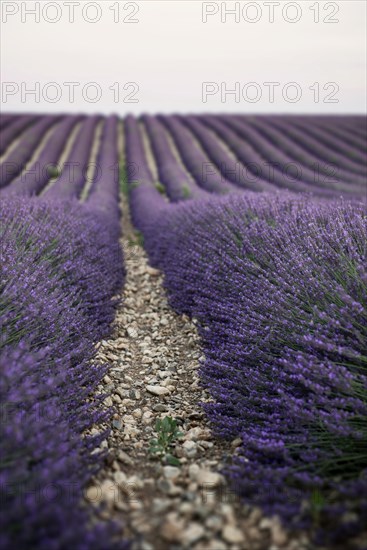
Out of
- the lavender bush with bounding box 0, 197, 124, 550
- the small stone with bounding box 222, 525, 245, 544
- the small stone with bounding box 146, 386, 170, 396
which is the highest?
the lavender bush with bounding box 0, 197, 124, 550

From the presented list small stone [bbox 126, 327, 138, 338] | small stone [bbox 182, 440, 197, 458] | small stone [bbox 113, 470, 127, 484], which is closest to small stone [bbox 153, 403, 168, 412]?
small stone [bbox 182, 440, 197, 458]

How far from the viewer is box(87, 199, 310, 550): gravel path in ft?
4.87

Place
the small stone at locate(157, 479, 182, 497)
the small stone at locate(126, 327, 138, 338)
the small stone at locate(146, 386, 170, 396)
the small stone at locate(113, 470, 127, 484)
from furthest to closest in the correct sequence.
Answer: the small stone at locate(126, 327, 138, 338) → the small stone at locate(146, 386, 170, 396) → the small stone at locate(113, 470, 127, 484) → the small stone at locate(157, 479, 182, 497)

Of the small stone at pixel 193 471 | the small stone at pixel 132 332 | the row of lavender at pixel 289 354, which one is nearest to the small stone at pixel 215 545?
the row of lavender at pixel 289 354

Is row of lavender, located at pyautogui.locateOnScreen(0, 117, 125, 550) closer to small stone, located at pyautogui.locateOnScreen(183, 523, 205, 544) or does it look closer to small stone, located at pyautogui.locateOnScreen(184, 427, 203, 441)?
small stone, located at pyautogui.locateOnScreen(183, 523, 205, 544)

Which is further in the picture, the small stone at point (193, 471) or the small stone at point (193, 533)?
the small stone at point (193, 471)

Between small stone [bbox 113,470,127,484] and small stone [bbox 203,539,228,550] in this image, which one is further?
small stone [bbox 113,470,127,484]

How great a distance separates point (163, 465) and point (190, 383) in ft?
2.96

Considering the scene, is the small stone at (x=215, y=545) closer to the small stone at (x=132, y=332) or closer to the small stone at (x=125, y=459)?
the small stone at (x=125, y=459)

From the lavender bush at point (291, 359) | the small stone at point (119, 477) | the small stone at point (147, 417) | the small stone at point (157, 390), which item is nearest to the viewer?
the lavender bush at point (291, 359)

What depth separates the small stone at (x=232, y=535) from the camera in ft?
4.79

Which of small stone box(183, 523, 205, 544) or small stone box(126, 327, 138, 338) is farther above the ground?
small stone box(126, 327, 138, 338)

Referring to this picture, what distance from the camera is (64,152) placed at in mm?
14648

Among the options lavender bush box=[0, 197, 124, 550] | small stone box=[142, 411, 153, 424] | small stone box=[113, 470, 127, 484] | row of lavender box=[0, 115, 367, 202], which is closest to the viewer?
lavender bush box=[0, 197, 124, 550]
